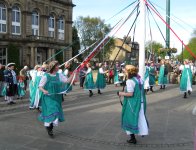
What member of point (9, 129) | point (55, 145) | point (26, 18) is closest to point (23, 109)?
point (9, 129)

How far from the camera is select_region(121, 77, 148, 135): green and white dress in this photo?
5.79 metres

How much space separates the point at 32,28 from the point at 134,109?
36.0 metres

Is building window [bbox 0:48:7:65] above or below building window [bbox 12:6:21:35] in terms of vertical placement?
below

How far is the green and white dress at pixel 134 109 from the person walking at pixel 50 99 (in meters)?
1.45

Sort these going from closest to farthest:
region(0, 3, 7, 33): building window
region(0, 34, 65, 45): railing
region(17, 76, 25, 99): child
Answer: region(17, 76, 25, 99): child
region(0, 3, 7, 33): building window
region(0, 34, 65, 45): railing

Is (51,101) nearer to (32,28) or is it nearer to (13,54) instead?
(13,54)

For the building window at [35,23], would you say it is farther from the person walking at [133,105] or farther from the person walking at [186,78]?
the person walking at [133,105]

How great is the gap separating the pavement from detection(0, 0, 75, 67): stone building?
2768 cm

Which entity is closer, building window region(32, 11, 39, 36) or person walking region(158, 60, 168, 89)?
person walking region(158, 60, 168, 89)

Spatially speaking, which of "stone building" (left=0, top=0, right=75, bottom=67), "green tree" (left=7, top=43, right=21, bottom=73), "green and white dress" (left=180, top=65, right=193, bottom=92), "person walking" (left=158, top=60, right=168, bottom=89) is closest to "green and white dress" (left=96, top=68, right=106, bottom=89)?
"person walking" (left=158, top=60, right=168, bottom=89)

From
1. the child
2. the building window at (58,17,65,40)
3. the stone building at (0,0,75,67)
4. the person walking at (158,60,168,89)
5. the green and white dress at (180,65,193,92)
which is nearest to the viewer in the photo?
the green and white dress at (180,65,193,92)

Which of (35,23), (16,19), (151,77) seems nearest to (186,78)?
(151,77)

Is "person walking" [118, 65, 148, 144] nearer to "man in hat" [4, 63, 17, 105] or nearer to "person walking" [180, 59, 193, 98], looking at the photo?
"man in hat" [4, 63, 17, 105]

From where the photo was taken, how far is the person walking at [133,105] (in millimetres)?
5781
